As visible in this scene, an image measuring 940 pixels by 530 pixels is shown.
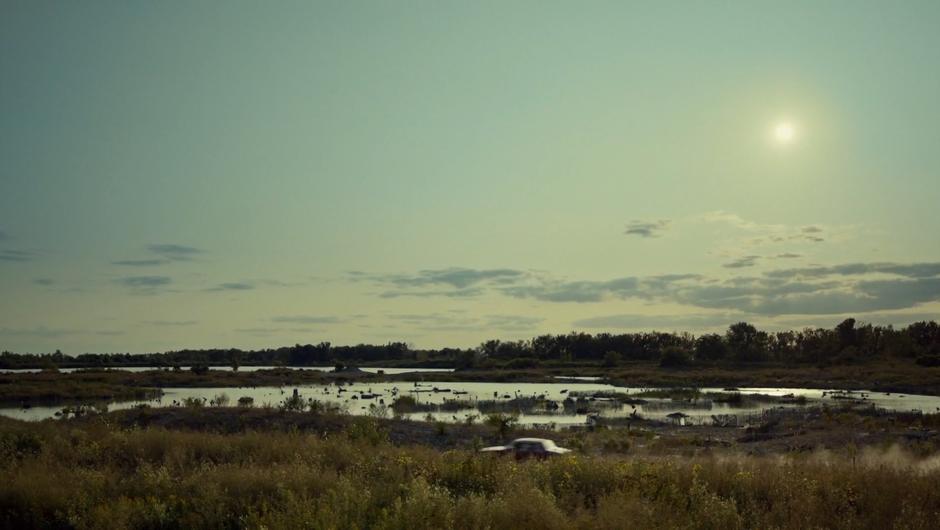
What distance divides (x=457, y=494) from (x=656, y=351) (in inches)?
5061

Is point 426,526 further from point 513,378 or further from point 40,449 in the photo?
point 513,378

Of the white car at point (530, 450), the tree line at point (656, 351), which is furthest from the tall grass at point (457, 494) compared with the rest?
the tree line at point (656, 351)

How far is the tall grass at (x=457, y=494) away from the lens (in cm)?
1108

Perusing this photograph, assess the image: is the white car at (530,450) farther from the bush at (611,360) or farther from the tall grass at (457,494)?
the bush at (611,360)

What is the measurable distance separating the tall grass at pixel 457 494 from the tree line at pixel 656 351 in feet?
298

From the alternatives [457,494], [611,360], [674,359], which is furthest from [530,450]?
[611,360]

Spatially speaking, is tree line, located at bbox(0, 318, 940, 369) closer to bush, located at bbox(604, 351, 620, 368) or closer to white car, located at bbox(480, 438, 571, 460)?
bush, located at bbox(604, 351, 620, 368)

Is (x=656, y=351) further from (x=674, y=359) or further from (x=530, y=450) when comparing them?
(x=530, y=450)

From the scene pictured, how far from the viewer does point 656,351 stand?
137500 mm

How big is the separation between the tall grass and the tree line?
298 ft

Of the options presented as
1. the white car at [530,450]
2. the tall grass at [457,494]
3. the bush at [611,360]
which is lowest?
the white car at [530,450]

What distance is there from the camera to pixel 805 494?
13.1 meters

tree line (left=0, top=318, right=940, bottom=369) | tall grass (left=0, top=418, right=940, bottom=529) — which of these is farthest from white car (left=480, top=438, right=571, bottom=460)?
tree line (left=0, top=318, right=940, bottom=369)

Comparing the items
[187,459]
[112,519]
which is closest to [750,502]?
[112,519]
